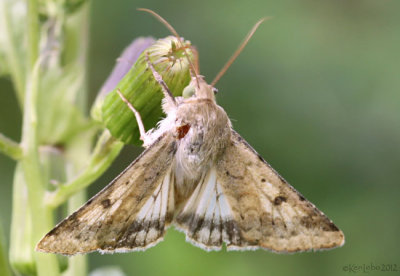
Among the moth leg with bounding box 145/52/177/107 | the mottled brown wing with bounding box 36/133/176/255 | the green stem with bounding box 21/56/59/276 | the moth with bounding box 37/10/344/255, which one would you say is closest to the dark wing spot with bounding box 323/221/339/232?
the moth with bounding box 37/10/344/255

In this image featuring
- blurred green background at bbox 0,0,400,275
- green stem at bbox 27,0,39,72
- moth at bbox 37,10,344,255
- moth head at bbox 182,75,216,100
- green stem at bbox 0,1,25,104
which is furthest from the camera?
blurred green background at bbox 0,0,400,275

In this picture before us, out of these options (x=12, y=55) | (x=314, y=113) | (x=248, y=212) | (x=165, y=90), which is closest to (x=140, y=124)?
(x=165, y=90)

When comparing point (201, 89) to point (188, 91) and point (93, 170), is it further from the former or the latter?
point (93, 170)

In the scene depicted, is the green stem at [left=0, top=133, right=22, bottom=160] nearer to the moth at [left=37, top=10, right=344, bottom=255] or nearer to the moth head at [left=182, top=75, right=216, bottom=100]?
the moth at [left=37, top=10, right=344, bottom=255]

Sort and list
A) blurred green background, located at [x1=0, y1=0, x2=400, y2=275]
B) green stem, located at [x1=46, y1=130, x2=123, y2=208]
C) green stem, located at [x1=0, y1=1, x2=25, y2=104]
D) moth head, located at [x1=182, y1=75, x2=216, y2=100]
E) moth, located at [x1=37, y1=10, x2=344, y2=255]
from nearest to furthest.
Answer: moth, located at [x1=37, y1=10, x2=344, y2=255] < moth head, located at [x1=182, y1=75, x2=216, y2=100] < green stem, located at [x1=46, y1=130, x2=123, y2=208] < green stem, located at [x1=0, y1=1, x2=25, y2=104] < blurred green background, located at [x1=0, y1=0, x2=400, y2=275]

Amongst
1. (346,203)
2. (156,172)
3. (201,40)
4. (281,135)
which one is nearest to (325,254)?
(346,203)

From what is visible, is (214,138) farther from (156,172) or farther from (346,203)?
(346,203)
